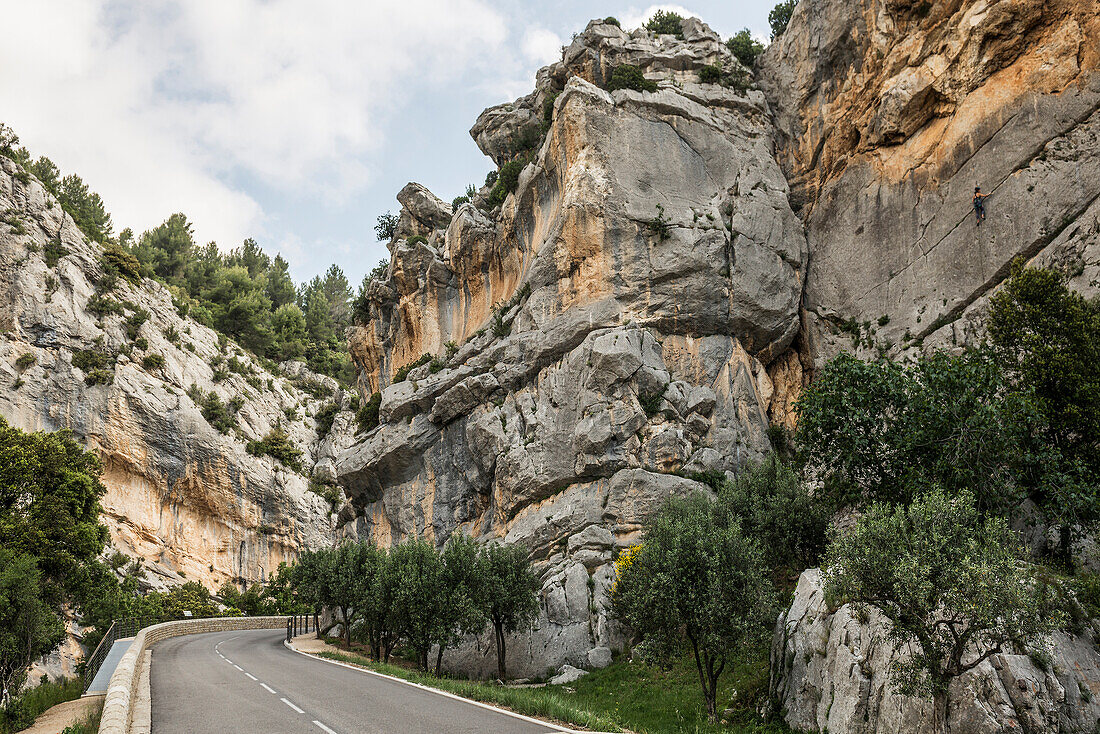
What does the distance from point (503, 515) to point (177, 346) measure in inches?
2224

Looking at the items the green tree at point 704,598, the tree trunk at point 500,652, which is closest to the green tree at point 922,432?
the green tree at point 704,598

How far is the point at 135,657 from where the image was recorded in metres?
24.0

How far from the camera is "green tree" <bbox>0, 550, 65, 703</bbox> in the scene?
2766 cm

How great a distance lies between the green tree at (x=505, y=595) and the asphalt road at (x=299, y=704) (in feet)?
26.3

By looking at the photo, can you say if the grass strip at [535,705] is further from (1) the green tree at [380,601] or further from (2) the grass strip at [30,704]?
(1) the green tree at [380,601]

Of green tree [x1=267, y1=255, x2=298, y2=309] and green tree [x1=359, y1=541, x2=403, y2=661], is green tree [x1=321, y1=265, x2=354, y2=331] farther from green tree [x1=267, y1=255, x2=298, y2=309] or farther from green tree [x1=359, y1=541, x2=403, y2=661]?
green tree [x1=359, y1=541, x2=403, y2=661]

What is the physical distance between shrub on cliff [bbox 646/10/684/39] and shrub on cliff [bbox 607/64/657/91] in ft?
38.5

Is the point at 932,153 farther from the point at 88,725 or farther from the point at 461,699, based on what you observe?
the point at 88,725

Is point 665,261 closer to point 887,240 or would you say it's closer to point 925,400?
point 887,240

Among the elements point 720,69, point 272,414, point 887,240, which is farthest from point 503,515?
point 272,414

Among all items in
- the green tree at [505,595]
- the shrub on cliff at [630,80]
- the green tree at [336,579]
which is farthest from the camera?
the shrub on cliff at [630,80]

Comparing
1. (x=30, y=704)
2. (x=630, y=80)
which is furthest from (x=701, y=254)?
(x=30, y=704)

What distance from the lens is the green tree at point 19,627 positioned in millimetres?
27656

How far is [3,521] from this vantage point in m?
39.9
